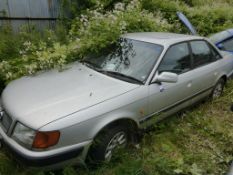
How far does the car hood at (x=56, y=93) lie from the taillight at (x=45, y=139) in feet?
0.34

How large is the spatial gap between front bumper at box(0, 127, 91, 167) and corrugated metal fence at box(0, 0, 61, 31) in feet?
13.1

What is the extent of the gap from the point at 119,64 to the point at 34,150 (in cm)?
178

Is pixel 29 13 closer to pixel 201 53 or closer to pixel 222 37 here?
pixel 201 53

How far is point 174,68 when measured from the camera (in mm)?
4453

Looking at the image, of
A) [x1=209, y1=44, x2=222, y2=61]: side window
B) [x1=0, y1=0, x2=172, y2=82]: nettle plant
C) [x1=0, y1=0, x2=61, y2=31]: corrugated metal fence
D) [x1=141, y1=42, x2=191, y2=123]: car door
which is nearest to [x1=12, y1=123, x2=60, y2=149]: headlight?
[x1=141, y1=42, x2=191, y2=123]: car door

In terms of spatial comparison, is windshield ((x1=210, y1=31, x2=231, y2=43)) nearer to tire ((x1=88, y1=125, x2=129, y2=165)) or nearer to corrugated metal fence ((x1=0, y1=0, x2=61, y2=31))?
corrugated metal fence ((x1=0, y1=0, x2=61, y2=31))

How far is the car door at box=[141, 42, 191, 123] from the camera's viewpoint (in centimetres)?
406

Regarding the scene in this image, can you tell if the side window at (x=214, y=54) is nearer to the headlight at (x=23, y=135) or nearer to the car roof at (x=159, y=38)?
the car roof at (x=159, y=38)

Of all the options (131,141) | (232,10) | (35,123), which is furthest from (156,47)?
(232,10)

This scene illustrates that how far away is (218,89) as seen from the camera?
19.0 feet

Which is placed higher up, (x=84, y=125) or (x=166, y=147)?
(x=84, y=125)

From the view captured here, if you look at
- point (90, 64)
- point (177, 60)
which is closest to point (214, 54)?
point (177, 60)

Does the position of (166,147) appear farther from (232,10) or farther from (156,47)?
(232,10)

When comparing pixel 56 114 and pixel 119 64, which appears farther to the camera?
pixel 119 64
